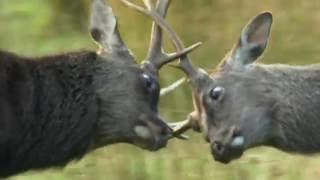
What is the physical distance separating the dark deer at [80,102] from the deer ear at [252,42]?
32 cm

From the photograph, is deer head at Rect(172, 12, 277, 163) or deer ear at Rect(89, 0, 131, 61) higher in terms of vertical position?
deer ear at Rect(89, 0, 131, 61)

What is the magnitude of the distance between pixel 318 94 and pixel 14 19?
460 cm

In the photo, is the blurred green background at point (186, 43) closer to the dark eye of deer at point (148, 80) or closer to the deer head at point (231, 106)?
the dark eye of deer at point (148, 80)

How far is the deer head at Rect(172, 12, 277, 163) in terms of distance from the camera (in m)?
10.3

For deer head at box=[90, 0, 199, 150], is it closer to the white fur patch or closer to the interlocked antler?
the interlocked antler

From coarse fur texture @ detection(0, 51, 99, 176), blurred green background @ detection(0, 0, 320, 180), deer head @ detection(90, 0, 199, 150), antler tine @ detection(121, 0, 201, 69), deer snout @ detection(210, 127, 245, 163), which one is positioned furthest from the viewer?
blurred green background @ detection(0, 0, 320, 180)

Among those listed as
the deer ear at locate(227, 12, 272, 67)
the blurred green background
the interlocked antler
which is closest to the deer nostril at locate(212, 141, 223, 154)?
the interlocked antler

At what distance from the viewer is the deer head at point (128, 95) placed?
10336mm

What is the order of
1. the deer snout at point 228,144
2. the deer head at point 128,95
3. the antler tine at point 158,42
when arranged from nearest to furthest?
the deer snout at point 228,144, the deer head at point 128,95, the antler tine at point 158,42

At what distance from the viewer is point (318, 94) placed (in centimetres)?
1044

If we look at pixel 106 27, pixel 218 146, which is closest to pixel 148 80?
pixel 106 27

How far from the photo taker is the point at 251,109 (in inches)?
405

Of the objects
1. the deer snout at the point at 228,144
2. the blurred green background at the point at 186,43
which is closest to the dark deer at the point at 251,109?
the deer snout at the point at 228,144

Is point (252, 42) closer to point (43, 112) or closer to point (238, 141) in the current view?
point (238, 141)
